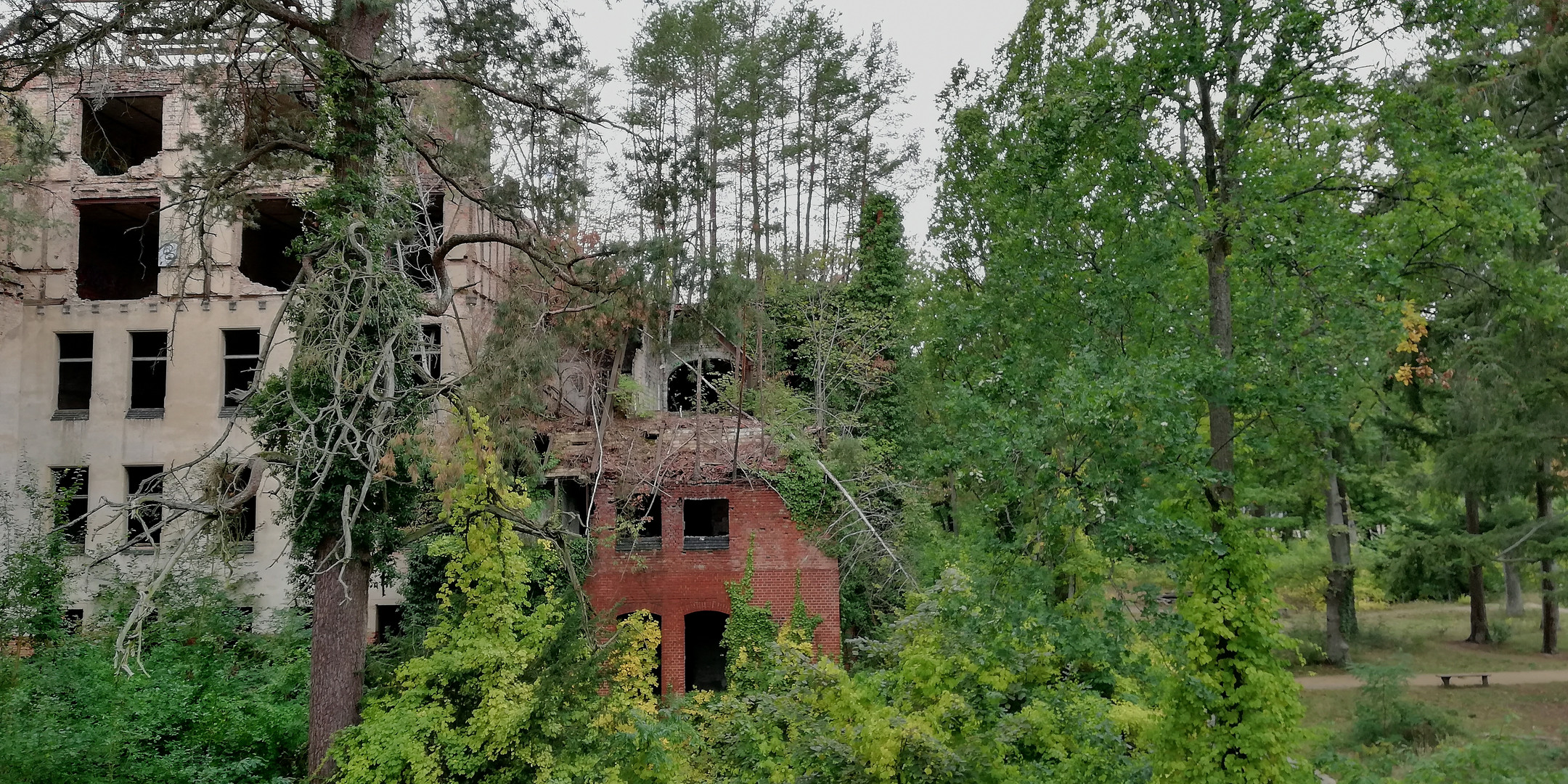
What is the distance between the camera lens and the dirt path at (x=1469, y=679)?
17992 mm

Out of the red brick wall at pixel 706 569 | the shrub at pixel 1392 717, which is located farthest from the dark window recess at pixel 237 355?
the shrub at pixel 1392 717

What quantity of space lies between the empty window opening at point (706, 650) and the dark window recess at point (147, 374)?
12.8 meters

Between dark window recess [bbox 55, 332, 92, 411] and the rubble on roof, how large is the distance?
37.3ft

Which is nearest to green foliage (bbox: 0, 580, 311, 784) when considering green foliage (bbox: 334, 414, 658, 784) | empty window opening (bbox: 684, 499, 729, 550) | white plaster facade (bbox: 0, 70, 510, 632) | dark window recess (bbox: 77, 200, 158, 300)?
green foliage (bbox: 334, 414, 658, 784)

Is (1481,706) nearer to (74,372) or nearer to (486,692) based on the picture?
(486,692)

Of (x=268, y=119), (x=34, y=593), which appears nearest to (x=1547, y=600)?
(x=268, y=119)

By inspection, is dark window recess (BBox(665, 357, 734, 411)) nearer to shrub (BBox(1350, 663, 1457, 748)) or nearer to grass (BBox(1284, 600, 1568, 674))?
shrub (BBox(1350, 663, 1457, 748))

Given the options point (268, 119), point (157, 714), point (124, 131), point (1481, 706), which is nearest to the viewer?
point (268, 119)

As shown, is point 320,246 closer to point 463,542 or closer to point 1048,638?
point 463,542

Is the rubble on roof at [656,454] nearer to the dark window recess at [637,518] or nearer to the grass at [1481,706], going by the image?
the dark window recess at [637,518]

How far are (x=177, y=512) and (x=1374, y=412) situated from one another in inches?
847

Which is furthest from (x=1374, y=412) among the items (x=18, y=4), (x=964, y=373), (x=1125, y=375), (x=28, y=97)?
(x=28, y=97)

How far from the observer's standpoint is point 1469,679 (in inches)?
720

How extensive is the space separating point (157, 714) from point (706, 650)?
37.9ft
